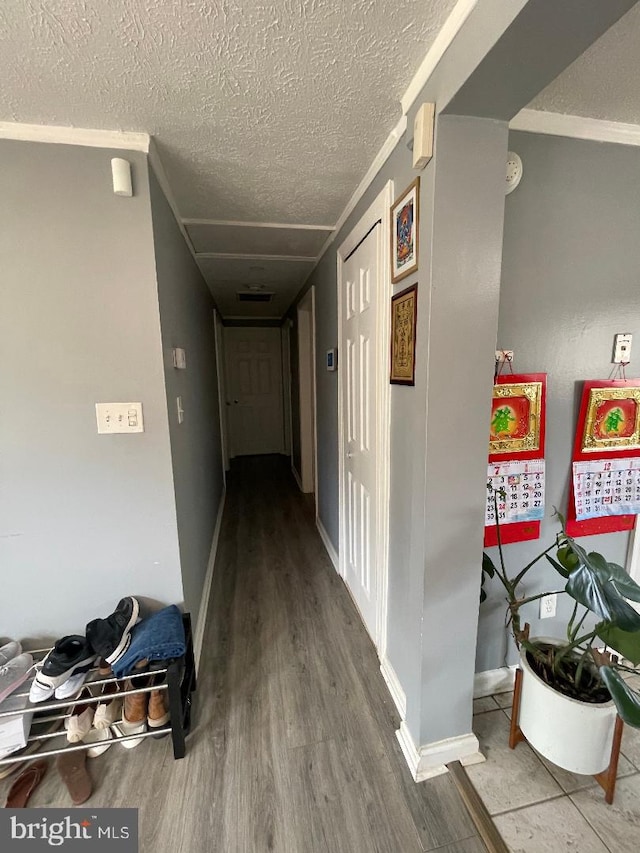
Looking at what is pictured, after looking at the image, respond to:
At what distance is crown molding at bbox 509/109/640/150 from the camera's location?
1163 mm

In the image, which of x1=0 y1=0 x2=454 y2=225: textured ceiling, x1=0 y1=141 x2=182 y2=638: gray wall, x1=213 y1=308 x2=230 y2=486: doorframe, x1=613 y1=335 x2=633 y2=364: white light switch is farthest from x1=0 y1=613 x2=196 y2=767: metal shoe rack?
x1=213 y1=308 x2=230 y2=486: doorframe

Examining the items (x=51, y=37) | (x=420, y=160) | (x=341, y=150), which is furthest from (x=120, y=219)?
(x=420, y=160)

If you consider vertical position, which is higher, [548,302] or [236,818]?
[548,302]

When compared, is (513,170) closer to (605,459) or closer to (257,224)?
(605,459)

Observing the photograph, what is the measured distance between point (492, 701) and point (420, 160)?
1988 millimetres

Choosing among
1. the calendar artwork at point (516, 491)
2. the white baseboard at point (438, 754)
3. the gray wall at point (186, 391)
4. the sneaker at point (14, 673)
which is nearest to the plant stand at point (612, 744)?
the white baseboard at point (438, 754)

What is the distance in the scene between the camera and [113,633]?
1.34 m

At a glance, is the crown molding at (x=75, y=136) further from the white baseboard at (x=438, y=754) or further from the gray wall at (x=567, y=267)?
the white baseboard at (x=438, y=754)

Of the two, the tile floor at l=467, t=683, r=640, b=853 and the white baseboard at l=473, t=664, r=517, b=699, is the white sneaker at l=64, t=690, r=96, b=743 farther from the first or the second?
the white baseboard at l=473, t=664, r=517, b=699

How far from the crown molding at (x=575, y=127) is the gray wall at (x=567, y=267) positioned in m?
0.02

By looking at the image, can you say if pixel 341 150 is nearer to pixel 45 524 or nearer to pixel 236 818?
pixel 45 524

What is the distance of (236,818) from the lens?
3.63 ft

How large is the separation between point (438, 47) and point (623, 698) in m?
1.67

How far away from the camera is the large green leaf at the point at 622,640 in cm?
100
